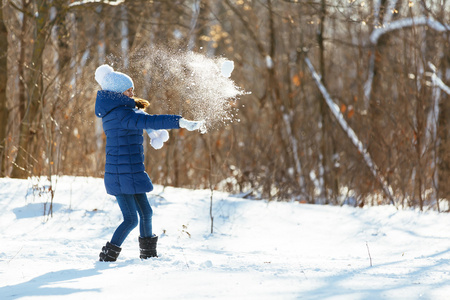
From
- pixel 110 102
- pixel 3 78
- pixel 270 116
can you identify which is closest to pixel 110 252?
pixel 110 102

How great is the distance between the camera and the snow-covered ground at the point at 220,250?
133 inches

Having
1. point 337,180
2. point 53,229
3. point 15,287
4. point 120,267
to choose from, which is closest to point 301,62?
point 337,180

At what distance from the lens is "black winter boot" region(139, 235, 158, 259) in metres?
4.51

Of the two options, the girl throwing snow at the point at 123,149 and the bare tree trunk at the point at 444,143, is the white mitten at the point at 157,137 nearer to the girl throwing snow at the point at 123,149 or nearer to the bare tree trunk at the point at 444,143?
the girl throwing snow at the point at 123,149

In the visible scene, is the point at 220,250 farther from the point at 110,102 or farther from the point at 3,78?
the point at 3,78

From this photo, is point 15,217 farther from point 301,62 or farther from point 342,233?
point 301,62

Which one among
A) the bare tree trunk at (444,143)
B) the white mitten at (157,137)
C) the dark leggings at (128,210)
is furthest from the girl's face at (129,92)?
the bare tree trunk at (444,143)

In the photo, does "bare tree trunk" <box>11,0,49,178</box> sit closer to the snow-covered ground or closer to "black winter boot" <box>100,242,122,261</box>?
the snow-covered ground

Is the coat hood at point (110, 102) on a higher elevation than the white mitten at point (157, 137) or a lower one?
higher

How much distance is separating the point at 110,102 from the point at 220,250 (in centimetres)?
213

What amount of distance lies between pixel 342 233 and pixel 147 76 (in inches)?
164

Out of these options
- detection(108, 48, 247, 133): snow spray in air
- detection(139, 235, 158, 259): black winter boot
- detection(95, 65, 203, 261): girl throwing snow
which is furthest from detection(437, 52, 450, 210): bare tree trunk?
detection(95, 65, 203, 261): girl throwing snow

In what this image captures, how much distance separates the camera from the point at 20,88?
8.80 meters

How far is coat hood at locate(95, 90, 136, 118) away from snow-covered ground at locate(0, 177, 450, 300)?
1.18 m
